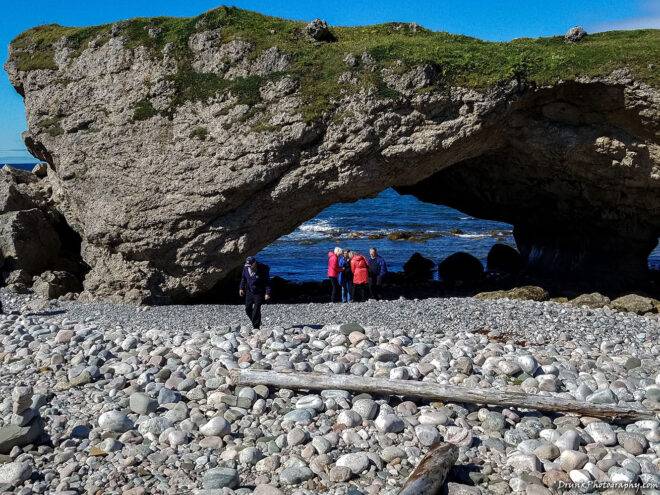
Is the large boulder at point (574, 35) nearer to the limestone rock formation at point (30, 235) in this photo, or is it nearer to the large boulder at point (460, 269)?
the large boulder at point (460, 269)

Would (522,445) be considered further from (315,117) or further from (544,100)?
(544,100)

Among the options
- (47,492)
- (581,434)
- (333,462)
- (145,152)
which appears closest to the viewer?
(47,492)

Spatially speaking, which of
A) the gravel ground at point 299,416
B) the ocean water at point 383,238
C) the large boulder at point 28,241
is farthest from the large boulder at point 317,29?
the ocean water at point 383,238

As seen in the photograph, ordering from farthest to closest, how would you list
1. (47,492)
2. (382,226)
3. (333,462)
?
(382,226)
(333,462)
(47,492)

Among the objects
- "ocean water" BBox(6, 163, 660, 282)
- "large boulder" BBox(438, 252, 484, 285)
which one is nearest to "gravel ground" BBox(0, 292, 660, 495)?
"large boulder" BBox(438, 252, 484, 285)

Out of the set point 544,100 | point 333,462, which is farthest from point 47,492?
point 544,100

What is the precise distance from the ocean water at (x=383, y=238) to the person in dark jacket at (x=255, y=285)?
18.5m

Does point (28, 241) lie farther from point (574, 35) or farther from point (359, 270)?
point (574, 35)

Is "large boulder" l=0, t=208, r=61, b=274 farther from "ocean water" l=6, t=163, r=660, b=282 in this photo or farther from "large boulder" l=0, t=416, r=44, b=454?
"large boulder" l=0, t=416, r=44, b=454

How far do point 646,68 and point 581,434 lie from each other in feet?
47.9

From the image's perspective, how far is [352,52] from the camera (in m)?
20.4

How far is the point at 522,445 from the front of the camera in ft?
29.4

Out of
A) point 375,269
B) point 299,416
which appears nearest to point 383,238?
point 375,269

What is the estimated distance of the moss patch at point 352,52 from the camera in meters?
19.7
